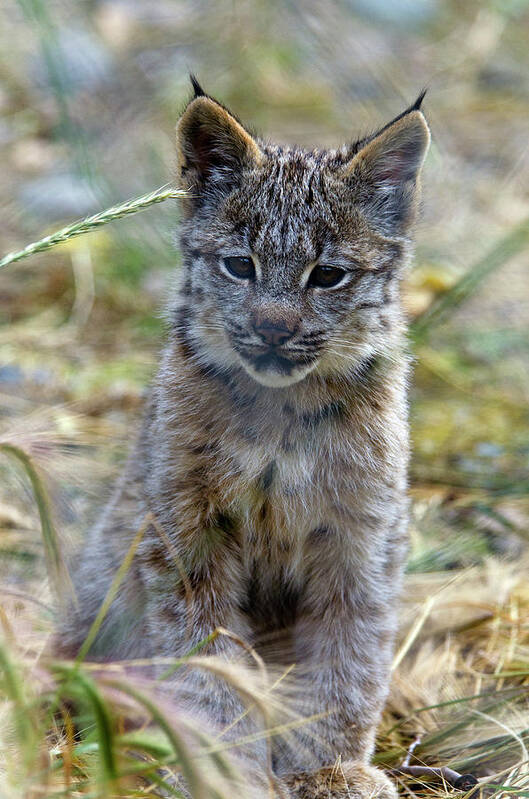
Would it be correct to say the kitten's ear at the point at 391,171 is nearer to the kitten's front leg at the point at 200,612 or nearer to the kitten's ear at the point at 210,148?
the kitten's ear at the point at 210,148

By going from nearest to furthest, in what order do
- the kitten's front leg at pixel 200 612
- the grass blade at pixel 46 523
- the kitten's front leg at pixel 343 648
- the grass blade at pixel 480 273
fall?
the grass blade at pixel 46 523, the kitten's front leg at pixel 200 612, the kitten's front leg at pixel 343 648, the grass blade at pixel 480 273

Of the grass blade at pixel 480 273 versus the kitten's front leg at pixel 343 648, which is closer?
the kitten's front leg at pixel 343 648

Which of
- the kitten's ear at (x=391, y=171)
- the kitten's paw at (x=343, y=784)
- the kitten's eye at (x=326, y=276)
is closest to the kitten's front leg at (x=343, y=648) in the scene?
the kitten's paw at (x=343, y=784)

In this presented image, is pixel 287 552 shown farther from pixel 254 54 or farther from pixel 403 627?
pixel 254 54

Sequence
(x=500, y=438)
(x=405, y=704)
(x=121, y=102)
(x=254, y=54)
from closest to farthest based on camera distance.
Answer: (x=405, y=704) → (x=500, y=438) → (x=121, y=102) → (x=254, y=54)

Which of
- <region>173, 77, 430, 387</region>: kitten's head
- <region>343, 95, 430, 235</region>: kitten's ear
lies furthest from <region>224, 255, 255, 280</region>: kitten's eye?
<region>343, 95, 430, 235</region>: kitten's ear

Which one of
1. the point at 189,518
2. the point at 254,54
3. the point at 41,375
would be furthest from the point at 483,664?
the point at 254,54

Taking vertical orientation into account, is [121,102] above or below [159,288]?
above

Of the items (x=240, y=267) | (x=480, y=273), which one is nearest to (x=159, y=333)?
(x=480, y=273)
